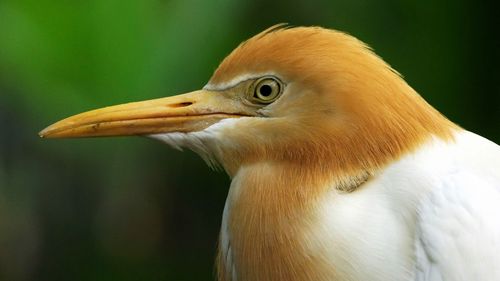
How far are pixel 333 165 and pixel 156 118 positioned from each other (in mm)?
174

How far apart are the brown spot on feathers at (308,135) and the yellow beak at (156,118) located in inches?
1.5

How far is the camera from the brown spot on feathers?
0.69m

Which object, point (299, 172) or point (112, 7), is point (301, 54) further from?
point (112, 7)

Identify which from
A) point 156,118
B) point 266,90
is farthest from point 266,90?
point 156,118

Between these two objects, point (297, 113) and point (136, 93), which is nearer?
point (297, 113)

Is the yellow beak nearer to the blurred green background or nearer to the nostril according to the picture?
the nostril

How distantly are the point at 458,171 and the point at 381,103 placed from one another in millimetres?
87

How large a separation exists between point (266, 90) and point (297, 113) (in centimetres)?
4

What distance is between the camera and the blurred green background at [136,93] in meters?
1.19

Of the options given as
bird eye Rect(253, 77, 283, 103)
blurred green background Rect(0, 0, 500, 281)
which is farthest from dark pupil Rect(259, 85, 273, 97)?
blurred green background Rect(0, 0, 500, 281)

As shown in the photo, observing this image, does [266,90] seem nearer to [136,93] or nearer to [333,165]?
[333,165]

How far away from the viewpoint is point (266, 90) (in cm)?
72

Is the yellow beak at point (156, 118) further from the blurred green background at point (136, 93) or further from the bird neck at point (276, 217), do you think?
the blurred green background at point (136, 93)

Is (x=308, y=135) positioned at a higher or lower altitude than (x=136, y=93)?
lower
